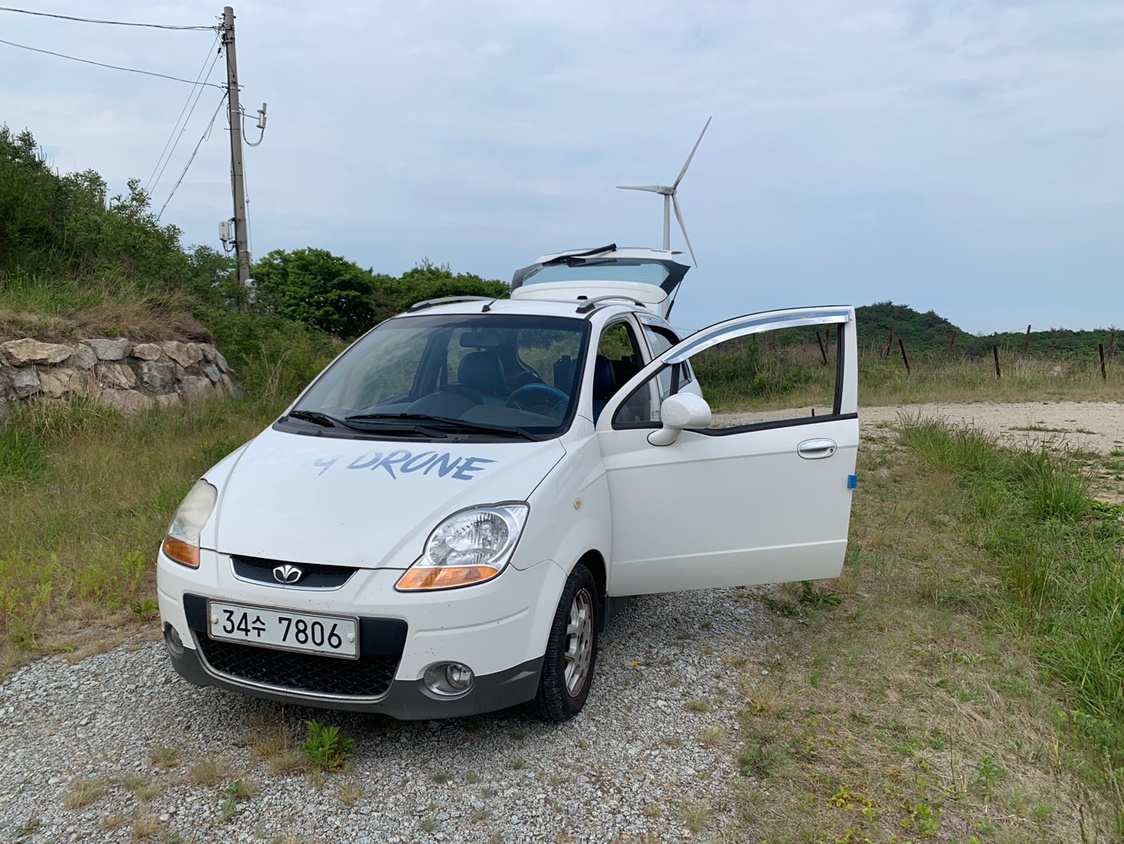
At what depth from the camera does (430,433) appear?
3654mm

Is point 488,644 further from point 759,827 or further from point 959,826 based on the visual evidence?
point 959,826

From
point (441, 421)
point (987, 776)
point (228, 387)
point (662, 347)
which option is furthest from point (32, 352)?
point (987, 776)

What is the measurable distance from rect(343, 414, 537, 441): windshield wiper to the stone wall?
7.31m

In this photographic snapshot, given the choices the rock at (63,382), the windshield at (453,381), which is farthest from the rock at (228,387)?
the windshield at (453,381)

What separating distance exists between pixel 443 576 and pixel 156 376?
30.8ft

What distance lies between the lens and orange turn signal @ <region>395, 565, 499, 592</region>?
2900 millimetres

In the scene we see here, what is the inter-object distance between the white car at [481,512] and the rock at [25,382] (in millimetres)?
6711

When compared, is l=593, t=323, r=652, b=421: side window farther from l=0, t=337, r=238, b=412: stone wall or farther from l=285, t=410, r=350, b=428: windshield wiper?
l=0, t=337, r=238, b=412: stone wall

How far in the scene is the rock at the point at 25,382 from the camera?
30.4ft

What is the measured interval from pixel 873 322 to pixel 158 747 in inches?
1506

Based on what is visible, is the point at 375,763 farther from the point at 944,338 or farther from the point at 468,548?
the point at 944,338

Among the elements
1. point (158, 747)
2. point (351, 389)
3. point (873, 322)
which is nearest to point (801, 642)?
point (351, 389)

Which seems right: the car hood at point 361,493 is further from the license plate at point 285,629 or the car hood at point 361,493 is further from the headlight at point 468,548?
the license plate at point 285,629

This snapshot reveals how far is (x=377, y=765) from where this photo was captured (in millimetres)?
3176
